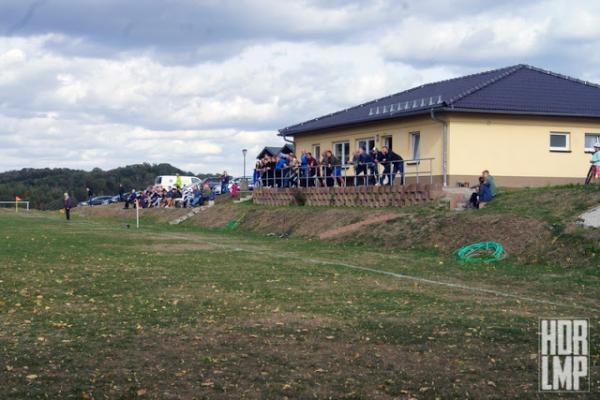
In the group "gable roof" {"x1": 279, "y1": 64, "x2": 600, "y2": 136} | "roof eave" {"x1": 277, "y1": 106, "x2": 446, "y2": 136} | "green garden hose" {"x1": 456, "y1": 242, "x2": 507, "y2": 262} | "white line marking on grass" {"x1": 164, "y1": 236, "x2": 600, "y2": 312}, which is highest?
"gable roof" {"x1": 279, "y1": 64, "x2": 600, "y2": 136}

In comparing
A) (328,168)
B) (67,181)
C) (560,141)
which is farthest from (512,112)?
(67,181)

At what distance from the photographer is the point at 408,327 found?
10.6 metres

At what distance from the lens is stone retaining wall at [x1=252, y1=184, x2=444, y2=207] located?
99.5 ft

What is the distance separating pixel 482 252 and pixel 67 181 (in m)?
108

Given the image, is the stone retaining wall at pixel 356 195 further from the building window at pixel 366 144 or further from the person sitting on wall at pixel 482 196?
the building window at pixel 366 144

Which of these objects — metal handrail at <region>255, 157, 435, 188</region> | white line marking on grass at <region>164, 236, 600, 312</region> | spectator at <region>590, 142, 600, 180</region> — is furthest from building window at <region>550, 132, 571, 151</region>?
white line marking on grass at <region>164, 236, 600, 312</region>

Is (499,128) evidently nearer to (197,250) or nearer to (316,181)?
(316,181)

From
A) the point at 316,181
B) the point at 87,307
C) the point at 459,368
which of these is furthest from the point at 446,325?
the point at 316,181

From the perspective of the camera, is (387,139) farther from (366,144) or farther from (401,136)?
(366,144)

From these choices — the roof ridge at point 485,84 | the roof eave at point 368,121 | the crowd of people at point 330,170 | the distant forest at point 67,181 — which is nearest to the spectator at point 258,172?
the crowd of people at point 330,170

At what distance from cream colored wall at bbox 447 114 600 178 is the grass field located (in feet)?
50.7

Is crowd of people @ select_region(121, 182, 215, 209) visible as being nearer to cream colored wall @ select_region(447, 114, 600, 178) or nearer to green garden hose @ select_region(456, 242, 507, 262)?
cream colored wall @ select_region(447, 114, 600, 178)

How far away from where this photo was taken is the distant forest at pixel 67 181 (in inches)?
4010

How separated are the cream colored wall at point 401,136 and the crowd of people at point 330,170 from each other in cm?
112
